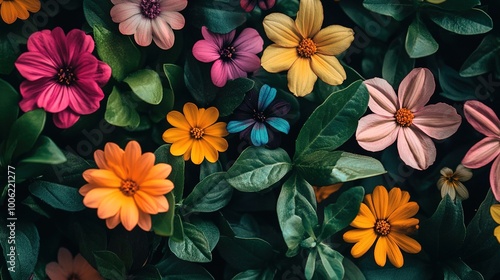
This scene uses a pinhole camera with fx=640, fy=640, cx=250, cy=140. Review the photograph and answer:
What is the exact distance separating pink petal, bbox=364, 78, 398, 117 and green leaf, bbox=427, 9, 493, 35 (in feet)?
0.47

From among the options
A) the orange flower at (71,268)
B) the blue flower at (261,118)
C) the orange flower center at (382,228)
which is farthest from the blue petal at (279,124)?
the orange flower at (71,268)

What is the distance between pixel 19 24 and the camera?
3.26ft

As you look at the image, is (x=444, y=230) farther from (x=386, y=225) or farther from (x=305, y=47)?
(x=305, y=47)

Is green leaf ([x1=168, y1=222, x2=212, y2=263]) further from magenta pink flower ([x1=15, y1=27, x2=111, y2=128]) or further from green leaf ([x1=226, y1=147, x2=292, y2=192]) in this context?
magenta pink flower ([x1=15, y1=27, x2=111, y2=128])

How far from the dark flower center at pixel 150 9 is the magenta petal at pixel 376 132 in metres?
0.36

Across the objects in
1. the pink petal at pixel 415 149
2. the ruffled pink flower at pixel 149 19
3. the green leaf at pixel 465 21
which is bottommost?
the pink petal at pixel 415 149

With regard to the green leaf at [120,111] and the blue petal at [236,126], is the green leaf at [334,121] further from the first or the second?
the green leaf at [120,111]

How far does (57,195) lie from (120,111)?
15cm

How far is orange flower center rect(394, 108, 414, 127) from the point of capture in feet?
3.41

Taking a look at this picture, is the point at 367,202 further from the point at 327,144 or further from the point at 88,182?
the point at 88,182

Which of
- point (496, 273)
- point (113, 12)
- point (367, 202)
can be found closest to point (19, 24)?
point (113, 12)

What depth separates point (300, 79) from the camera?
3.28ft

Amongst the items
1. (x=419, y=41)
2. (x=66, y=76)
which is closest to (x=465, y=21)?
(x=419, y=41)

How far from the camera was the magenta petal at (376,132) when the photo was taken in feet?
3.31
